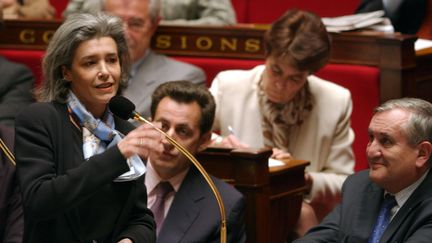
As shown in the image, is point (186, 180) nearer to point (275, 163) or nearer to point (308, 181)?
point (275, 163)

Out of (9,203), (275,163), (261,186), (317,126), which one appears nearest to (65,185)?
(9,203)

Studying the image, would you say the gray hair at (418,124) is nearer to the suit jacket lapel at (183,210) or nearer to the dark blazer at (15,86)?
the suit jacket lapel at (183,210)

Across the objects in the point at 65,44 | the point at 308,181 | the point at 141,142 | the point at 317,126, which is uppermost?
the point at 65,44

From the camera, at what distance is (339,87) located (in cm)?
301

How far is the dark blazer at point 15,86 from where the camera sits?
301 centimetres

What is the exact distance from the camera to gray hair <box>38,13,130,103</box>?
1932 millimetres

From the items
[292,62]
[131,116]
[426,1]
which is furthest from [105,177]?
[426,1]

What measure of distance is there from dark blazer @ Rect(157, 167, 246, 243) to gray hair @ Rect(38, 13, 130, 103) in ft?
1.86

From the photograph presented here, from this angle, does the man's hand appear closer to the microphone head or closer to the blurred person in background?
the blurred person in background

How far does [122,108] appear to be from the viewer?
1.80 m

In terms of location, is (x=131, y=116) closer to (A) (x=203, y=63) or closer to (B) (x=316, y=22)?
(B) (x=316, y=22)

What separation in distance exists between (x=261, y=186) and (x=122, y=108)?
839 millimetres

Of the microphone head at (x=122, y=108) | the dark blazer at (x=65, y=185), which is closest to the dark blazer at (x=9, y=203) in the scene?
the dark blazer at (x=65, y=185)

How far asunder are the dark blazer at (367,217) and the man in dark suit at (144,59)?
40.9 inches
